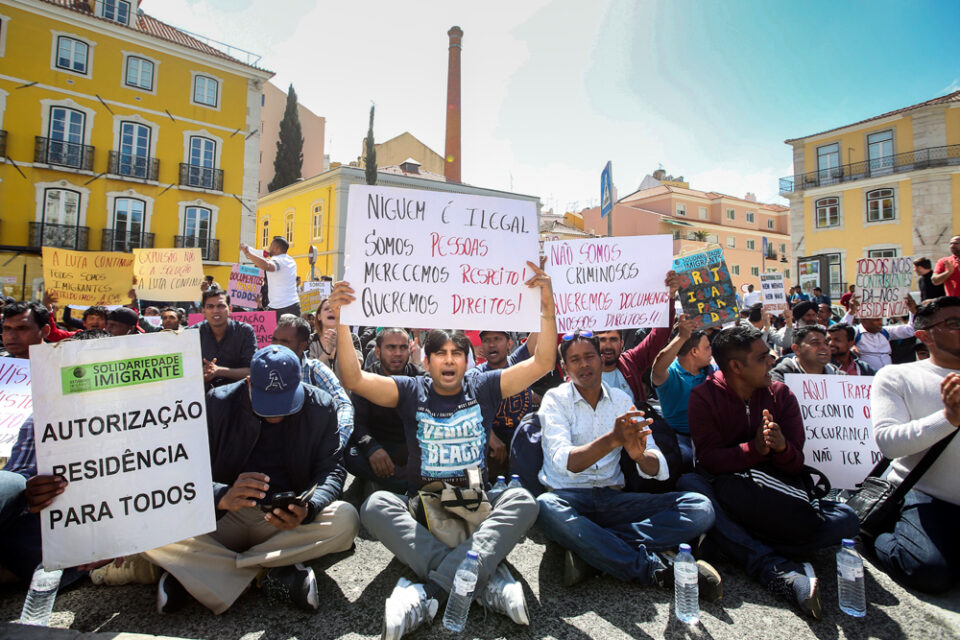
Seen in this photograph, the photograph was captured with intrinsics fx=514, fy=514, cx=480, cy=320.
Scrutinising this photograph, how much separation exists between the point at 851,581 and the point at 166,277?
32.7ft

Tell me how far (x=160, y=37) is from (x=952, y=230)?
39.4 meters

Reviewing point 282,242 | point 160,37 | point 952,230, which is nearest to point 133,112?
point 160,37

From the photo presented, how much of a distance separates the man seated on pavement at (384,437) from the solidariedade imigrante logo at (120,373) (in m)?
1.78

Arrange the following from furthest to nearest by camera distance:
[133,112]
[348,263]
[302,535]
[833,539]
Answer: [133,112] < [348,263] < [833,539] < [302,535]

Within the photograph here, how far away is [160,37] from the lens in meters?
23.4

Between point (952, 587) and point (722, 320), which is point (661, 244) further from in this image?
point (952, 587)

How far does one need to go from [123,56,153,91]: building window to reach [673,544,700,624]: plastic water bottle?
2890 cm

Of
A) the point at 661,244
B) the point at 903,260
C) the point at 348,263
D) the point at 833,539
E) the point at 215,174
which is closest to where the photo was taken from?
the point at 833,539

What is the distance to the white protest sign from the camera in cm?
396

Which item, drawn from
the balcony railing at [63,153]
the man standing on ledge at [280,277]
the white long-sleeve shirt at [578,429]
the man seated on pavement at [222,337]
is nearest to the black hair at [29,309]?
the man seated on pavement at [222,337]

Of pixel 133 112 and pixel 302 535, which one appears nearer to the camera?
pixel 302 535

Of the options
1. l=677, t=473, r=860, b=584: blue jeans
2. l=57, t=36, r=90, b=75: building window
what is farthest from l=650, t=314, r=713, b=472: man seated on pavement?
l=57, t=36, r=90, b=75: building window

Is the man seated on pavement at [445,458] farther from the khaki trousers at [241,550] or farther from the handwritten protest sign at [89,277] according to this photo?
the handwritten protest sign at [89,277]

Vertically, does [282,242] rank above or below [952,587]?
above
